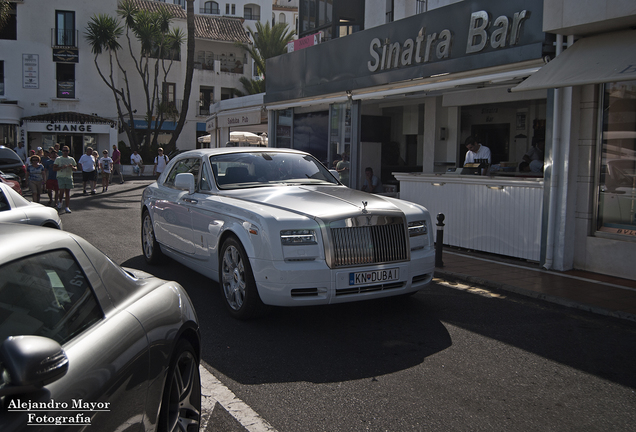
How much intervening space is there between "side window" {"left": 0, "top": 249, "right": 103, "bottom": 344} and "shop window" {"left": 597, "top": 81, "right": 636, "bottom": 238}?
7.65m

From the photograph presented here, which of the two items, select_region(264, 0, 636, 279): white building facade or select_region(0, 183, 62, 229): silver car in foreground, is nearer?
select_region(0, 183, 62, 229): silver car in foreground

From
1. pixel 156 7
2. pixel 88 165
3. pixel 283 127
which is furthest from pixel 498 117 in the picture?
pixel 156 7

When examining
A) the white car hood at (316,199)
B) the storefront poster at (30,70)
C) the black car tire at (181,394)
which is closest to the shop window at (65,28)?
the storefront poster at (30,70)

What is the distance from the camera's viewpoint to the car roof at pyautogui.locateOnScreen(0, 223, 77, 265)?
6.72ft

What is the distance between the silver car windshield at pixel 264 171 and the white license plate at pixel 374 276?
1902mm

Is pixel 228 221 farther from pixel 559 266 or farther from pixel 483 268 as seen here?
pixel 559 266

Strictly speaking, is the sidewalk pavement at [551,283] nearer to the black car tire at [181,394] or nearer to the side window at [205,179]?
the side window at [205,179]

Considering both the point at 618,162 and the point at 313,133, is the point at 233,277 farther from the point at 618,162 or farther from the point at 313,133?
the point at 313,133

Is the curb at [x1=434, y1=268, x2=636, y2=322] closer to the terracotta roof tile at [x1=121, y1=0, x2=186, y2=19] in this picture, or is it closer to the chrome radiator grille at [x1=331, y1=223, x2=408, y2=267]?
the chrome radiator grille at [x1=331, y1=223, x2=408, y2=267]

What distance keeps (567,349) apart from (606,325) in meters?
1.11

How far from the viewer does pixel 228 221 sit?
5.79m

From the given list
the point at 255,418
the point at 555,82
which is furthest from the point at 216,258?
the point at 555,82

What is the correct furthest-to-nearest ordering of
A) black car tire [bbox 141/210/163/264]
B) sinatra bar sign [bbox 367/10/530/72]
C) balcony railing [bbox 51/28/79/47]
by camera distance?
balcony railing [bbox 51/28/79/47]
sinatra bar sign [bbox 367/10/530/72]
black car tire [bbox 141/210/163/264]

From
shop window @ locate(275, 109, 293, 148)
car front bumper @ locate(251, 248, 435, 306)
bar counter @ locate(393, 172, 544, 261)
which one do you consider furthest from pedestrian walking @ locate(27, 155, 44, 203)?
car front bumper @ locate(251, 248, 435, 306)
